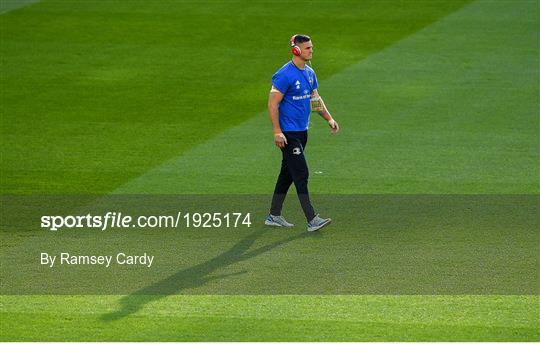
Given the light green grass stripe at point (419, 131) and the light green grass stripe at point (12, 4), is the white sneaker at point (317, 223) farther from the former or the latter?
the light green grass stripe at point (12, 4)

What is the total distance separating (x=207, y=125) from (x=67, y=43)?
6061 mm

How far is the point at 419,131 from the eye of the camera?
19.4 meters

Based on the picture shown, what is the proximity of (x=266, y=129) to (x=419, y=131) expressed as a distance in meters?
2.31

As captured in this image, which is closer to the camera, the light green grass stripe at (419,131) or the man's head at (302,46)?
the man's head at (302,46)

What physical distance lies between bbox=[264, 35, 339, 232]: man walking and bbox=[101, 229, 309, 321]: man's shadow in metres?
0.45

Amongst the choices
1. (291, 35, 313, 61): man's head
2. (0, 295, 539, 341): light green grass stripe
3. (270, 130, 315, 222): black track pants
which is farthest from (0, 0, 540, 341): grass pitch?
(291, 35, 313, 61): man's head

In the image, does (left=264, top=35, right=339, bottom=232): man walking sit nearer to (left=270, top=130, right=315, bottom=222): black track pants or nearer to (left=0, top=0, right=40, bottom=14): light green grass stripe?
(left=270, top=130, right=315, bottom=222): black track pants

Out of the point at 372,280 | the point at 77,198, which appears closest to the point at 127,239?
the point at 77,198

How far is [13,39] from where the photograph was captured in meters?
25.1

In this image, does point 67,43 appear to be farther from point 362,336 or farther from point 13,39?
point 362,336

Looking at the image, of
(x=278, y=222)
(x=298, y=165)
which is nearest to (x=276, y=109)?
(x=298, y=165)

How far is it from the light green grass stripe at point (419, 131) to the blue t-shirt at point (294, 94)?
1969 mm

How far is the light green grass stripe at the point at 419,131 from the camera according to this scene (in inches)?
664

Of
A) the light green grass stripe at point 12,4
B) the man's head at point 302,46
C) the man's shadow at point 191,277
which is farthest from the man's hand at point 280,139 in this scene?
the light green grass stripe at point 12,4
